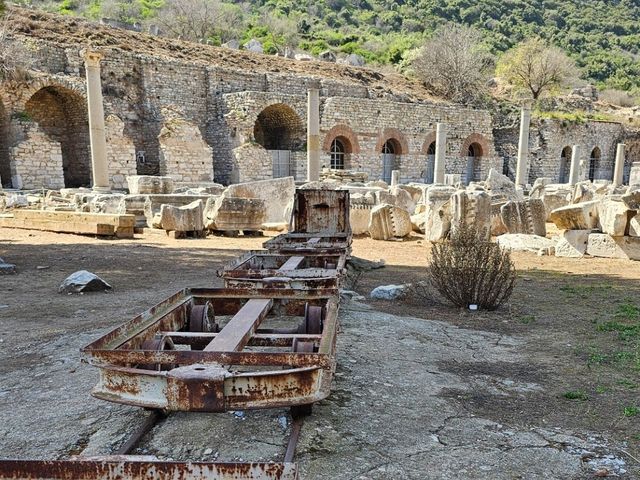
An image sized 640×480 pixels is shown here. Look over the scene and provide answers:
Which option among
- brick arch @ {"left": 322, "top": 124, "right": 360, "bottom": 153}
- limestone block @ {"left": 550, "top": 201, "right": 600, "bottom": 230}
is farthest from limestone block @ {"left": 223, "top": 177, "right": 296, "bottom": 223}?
brick arch @ {"left": 322, "top": 124, "right": 360, "bottom": 153}

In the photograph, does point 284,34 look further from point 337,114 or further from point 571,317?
point 571,317

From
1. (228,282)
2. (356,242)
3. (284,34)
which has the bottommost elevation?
(356,242)

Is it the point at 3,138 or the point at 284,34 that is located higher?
the point at 284,34

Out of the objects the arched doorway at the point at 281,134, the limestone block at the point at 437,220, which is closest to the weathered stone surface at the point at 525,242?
the limestone block at the point at 437,220

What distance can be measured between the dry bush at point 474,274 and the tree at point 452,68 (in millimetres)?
29947

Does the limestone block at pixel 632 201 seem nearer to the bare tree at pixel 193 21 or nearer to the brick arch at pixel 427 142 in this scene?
the brick arch at pixel 427 142

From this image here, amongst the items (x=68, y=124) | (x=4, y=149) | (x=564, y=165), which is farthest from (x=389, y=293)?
(x=564, y=165)

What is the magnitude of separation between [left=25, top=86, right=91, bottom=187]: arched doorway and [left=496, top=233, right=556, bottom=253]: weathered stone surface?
17431 millimetres

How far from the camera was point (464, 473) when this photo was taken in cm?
237

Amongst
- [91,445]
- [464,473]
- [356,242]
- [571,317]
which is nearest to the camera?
[464,473]

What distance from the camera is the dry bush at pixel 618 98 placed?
45.9 m

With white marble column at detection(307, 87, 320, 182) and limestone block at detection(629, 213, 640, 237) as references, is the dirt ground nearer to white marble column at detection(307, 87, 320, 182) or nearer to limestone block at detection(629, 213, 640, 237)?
limestone block at detection(629, 213, 640, 237)

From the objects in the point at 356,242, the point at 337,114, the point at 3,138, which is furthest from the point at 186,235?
the point at 337,114

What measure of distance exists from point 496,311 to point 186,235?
771 centimetres
